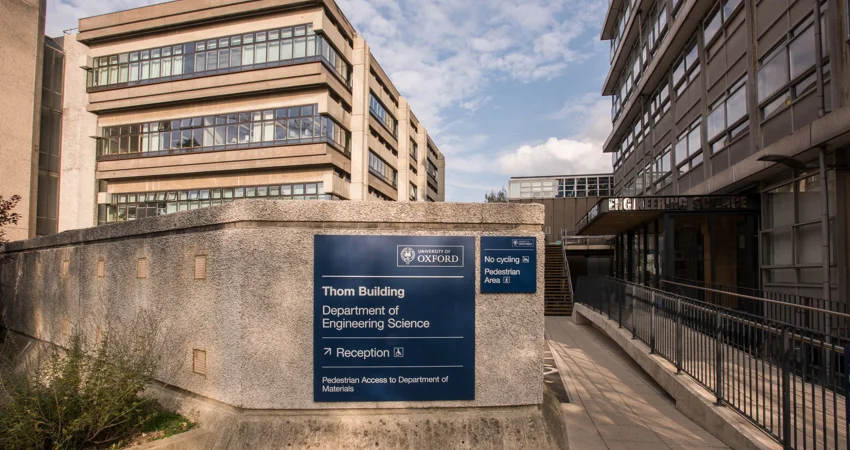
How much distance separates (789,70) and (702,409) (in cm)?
811

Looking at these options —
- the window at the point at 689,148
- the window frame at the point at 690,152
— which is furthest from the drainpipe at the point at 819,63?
the window at the point at 689,148

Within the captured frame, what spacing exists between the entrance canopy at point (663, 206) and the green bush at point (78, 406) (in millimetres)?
13048

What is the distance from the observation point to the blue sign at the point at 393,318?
4684mm

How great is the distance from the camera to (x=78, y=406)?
4863 mm

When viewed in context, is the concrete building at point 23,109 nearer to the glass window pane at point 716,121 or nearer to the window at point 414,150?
the window at point 414,150

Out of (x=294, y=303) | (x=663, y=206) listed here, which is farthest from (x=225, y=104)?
(x=294, y=303)

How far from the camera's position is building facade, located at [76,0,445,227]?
2827 centimetres

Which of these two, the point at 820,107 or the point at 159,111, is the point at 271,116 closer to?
the point at 159,111

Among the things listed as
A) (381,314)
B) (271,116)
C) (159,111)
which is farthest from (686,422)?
(159,111)

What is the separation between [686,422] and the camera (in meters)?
5.75

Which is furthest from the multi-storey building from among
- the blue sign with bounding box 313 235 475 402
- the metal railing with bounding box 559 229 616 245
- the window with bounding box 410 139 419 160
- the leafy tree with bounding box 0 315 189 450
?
the window with bounding box 410 139 419 160

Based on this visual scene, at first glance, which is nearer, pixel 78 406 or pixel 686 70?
pixel 78 406

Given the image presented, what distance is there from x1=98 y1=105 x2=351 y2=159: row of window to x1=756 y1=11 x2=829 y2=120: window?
865 inches

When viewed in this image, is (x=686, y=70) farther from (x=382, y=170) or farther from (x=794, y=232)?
(x=382, y=170)
